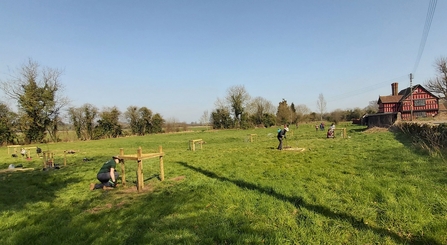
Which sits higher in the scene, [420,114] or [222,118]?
[222,118]

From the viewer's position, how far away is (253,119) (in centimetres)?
6369

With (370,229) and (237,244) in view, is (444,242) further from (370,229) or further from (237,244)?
(237,244)

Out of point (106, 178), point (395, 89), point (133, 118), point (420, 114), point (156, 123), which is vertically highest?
point (395, 89)

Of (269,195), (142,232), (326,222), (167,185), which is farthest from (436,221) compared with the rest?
(167,185)

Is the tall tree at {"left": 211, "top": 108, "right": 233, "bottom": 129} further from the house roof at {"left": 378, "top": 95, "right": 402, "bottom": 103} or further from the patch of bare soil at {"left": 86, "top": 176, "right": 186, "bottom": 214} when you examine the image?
the patch of bare soil at {"left": 86, "top": 176, "right": 186, "bottom": 214}

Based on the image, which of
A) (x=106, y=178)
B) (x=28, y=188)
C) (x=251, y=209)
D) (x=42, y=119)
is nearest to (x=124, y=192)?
(x=106, y=178)

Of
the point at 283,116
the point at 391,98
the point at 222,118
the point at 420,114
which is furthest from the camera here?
the point at 283,116

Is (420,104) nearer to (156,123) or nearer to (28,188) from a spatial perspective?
(156,123)

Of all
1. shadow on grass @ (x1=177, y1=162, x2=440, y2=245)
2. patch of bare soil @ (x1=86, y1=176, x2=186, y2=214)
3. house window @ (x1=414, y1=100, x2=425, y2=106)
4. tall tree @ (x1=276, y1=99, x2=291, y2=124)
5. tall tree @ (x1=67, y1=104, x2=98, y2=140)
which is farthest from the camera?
tall tree @ (x1=276, y1=99, x2=291, y2=124)

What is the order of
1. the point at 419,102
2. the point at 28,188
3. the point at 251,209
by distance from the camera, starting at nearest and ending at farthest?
the point at 251,209
the point at 28,188
the point at 419,102

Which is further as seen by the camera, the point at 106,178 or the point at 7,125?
the point at 7,125

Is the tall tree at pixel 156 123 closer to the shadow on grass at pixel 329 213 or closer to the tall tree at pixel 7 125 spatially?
the tall tree at pixel 7 125

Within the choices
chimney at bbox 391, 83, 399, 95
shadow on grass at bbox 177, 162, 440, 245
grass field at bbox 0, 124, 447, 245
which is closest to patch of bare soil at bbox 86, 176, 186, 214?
grass field at bbox 0, 124, 447, 245

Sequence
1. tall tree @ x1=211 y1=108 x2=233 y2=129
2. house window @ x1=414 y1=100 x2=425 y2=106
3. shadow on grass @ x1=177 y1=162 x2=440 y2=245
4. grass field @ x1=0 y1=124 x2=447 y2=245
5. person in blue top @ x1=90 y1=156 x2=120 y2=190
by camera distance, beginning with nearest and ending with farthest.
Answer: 1. shadow on grass @ x1=177 y1=162 x2=440 y2=245
2. grass field @ x1=0 y1=124 x2=447 y2=245
3. person in blue top @ x1=90 y1=156 x2=120 y2=190
4. house window @ x1=414 y1=100 x2=425 y2=106
5. tall tree @ x1=211 y1=108 x2=233 y2=129
